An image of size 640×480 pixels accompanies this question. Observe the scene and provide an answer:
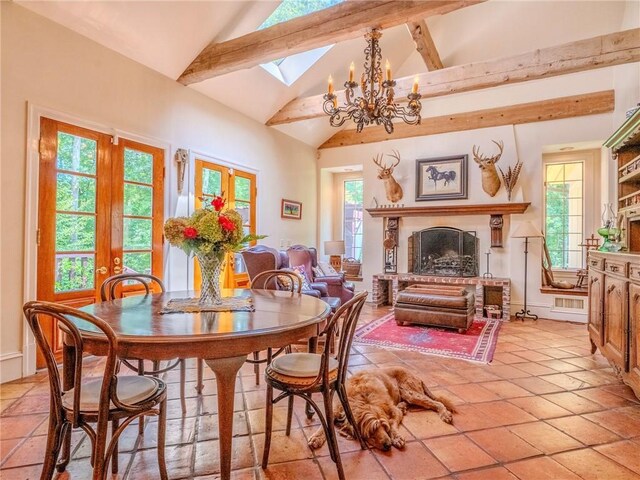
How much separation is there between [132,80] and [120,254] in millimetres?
1772

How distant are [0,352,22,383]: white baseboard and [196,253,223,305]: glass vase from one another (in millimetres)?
1896

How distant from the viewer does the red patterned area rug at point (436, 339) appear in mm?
3490

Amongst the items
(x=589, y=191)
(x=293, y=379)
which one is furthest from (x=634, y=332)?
(x=589, y=191)

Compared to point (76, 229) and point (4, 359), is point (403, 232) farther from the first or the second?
point (4, 359)

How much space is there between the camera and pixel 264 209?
5629 mm

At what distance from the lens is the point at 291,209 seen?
6.29 m

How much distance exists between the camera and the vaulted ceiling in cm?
320

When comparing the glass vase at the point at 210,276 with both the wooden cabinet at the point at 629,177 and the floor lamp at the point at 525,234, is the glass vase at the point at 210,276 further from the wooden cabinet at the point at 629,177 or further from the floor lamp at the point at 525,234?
the floor lamp at the point at 525,234

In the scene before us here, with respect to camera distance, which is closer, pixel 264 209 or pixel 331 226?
pixel 264 209

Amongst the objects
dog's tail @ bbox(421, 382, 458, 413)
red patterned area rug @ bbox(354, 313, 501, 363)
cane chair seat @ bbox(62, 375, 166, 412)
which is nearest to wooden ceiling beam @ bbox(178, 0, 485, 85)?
dog's tail @ bbox(421, 382, 458, 413)

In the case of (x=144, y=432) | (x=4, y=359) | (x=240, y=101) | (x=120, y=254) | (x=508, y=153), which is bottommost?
(x=144, y=432)

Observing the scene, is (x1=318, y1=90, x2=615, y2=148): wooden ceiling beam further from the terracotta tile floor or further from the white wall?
the terracotta tile floor

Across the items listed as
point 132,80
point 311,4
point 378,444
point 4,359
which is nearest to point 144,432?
point 378,444

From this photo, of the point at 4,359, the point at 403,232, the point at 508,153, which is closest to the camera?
the point at 4,359
